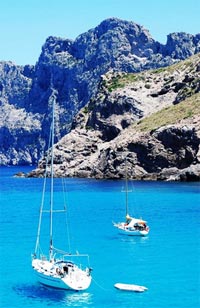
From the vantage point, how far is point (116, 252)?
5891cm

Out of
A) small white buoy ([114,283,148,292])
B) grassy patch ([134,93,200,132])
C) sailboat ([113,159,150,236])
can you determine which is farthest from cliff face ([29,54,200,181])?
small white buoy ([114,283,148,292])

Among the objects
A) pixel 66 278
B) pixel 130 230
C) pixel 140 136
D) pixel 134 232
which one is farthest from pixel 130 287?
pixel 140 136

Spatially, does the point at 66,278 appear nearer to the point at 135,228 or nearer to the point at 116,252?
the point at 116,252

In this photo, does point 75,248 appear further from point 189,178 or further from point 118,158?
point 118,158

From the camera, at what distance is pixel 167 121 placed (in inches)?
6412

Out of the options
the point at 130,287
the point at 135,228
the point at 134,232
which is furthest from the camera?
the point at 135,228

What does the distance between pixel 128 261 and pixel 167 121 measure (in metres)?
111

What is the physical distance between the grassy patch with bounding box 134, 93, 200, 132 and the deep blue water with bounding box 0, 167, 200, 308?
5287cm

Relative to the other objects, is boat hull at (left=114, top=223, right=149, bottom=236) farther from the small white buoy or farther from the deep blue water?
the small white buoy

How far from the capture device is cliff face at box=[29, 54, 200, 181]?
15088 centimetres

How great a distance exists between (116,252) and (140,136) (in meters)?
101

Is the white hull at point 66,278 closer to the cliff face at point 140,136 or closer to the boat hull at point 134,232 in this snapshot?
the boat hull at point 134,232

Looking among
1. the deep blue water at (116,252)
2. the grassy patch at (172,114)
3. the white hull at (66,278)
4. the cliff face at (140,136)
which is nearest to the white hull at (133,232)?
the deep blue water at (116,252)

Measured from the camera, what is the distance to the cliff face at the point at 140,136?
151 metres
